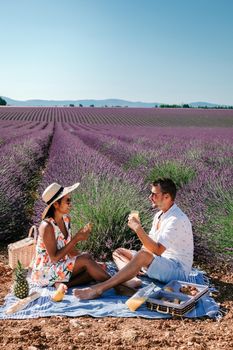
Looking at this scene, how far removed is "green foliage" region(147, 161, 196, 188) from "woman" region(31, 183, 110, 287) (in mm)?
4592

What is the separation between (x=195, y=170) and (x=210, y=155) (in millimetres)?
2268

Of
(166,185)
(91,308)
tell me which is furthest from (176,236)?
(91,308)

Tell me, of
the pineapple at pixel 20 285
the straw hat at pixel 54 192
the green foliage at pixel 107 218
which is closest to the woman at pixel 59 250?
the straw hat at pixel 54 192

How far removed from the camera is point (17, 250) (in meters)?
4.73

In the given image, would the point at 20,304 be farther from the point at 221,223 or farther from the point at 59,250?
the point at 221,223

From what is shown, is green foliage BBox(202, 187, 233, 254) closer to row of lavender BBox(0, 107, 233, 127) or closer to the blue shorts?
the blue shorts

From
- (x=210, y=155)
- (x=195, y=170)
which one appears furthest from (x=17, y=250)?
(x=210, y=155)

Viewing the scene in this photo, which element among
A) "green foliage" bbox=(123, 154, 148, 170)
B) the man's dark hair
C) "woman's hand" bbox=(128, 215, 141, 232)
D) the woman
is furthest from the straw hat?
"green foliage" bbox=(123, 154, 148, 170)

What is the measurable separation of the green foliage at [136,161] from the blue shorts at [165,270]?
6.14m

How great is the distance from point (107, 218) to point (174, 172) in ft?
12.2

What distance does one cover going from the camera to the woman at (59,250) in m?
4.11

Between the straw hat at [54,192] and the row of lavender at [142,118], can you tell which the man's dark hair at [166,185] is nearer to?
the straw hat at [54,192]

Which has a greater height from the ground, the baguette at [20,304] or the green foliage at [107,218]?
the green foliage at [107,218]

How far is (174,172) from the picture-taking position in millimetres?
8883
